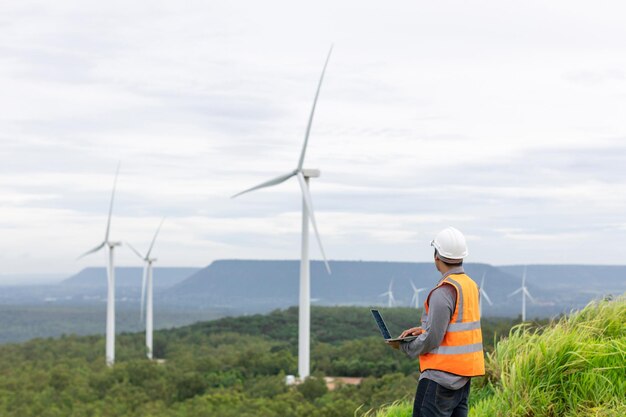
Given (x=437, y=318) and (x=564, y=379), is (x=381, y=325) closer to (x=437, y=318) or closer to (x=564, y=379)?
(x=437, y=318)

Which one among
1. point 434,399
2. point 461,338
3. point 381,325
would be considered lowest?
point 434,399

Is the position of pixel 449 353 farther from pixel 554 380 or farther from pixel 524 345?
pixel 524 345

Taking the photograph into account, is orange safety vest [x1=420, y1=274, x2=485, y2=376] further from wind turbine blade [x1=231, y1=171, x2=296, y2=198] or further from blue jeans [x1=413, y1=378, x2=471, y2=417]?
wind turbine blade [x1=231, y1=171, x2=296, y2=198]

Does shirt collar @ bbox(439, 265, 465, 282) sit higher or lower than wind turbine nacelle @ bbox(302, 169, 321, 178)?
lower

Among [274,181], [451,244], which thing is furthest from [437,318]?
[274,181]

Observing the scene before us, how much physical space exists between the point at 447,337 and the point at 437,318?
307 millimetres

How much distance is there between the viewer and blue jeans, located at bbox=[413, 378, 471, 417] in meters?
9.34

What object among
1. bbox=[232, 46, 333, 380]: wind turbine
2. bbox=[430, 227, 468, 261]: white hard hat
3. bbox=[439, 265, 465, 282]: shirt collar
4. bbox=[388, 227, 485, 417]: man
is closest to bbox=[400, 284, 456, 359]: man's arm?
bbox=[388, 227, 485, 417]: man

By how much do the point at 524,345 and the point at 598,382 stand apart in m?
1.56

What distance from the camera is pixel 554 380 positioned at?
41.5ft

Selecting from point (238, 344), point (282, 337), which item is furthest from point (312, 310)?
point (238, 344)

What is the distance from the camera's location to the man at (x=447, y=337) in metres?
9.05

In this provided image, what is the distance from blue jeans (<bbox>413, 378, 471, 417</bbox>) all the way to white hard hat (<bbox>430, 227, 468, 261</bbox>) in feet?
4.19

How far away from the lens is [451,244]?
9.32 meters
